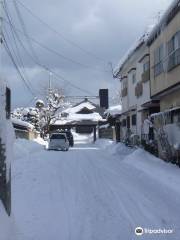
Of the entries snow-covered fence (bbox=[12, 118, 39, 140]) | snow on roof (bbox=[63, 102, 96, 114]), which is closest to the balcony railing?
snow-covered fence (bbox=[12, 118, 39, 140])

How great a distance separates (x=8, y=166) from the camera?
8.60m

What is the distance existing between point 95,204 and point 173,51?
14016 millimetres

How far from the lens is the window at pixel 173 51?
23.5 m

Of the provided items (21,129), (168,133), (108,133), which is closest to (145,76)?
(168,133)

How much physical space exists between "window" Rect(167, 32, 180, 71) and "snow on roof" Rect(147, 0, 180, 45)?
3.03 ft

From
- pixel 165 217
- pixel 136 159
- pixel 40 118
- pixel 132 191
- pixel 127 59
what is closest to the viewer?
pixel 165 217

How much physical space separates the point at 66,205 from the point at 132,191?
3.00 metres

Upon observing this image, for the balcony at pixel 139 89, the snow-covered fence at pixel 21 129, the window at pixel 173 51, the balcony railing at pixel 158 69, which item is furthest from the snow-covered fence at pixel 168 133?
the snow-covered fence at pixel 21 129

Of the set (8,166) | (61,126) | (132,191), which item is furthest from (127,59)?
(61,126)

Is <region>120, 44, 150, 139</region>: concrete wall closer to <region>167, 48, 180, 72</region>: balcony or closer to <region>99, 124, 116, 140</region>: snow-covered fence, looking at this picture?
<region>167, 48, 180, 72</region>: balcony

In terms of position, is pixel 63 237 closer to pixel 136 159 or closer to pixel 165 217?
pixel 165 217

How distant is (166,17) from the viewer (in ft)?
81.1

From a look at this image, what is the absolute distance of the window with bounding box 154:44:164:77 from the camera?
27.4 metres

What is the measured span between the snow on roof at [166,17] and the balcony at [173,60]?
1.66m
